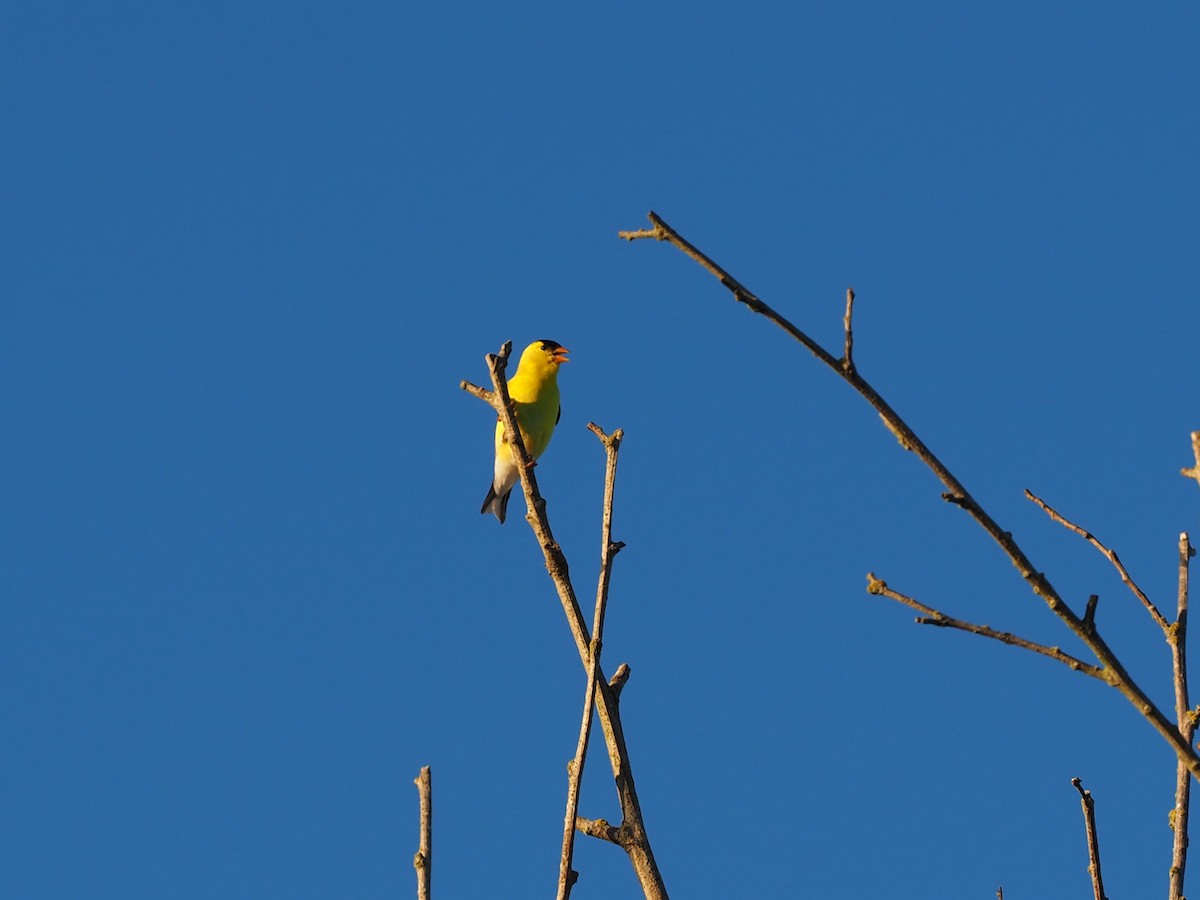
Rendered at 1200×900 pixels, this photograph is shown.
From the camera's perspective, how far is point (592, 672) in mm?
2176

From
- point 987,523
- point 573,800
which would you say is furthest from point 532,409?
point 987,523

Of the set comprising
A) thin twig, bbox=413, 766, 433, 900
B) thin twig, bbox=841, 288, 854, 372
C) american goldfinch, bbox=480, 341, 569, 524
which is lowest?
thin twig, bbox=413, 766, 433, 900

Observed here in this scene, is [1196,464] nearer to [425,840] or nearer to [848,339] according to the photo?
[848,339]

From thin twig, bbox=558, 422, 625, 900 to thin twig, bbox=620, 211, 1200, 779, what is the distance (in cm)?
74

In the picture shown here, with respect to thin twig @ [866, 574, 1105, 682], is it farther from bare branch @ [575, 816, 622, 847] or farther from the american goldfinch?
the american goldfinch

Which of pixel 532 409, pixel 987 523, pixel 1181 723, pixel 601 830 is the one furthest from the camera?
pixel 532 409

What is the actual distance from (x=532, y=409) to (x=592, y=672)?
22.8ft

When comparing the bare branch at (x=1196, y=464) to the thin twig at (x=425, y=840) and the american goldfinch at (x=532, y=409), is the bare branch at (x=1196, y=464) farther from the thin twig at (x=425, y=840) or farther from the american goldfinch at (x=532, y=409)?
the american goldfinch at (x=532, y=409)

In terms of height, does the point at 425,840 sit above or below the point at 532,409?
below

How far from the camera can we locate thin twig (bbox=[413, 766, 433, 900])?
2.15 meters

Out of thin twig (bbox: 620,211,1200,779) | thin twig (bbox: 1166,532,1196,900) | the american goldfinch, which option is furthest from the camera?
the american goldfinch

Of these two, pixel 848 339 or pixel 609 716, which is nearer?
pixel 848 339

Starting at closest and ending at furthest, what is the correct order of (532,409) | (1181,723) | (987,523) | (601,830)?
(987,523), (1181,723), (601,830), (532,409)

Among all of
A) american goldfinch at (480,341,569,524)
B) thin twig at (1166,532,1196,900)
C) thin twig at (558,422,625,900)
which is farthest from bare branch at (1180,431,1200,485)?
american goldfinch at (480,341,569,524)
